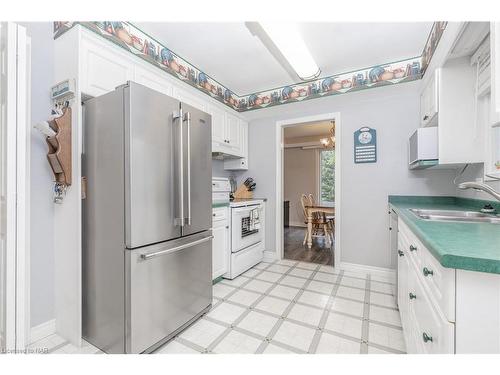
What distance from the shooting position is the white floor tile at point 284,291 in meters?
2.30

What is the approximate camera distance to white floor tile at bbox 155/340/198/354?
A: 1.52 meters

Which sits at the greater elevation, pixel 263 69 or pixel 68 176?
pixel 263 69

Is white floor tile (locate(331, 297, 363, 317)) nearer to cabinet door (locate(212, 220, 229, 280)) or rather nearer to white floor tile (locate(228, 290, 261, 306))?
white floor tile (locate(228, 290, 261, 306))

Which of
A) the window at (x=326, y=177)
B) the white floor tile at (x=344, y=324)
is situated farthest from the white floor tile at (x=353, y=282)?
Answer: the window at (x=326, y=177)

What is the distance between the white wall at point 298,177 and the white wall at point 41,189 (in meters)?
5.49

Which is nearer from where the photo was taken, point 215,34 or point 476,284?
point 476,284

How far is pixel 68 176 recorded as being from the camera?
157 cm

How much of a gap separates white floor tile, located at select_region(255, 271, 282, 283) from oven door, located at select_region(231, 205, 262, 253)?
0.40 m

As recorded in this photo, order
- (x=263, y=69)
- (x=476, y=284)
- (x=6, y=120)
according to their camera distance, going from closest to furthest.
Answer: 1. (x=476, y=284)
2. (x=6, y=120)
3. (x=263, y=69)
